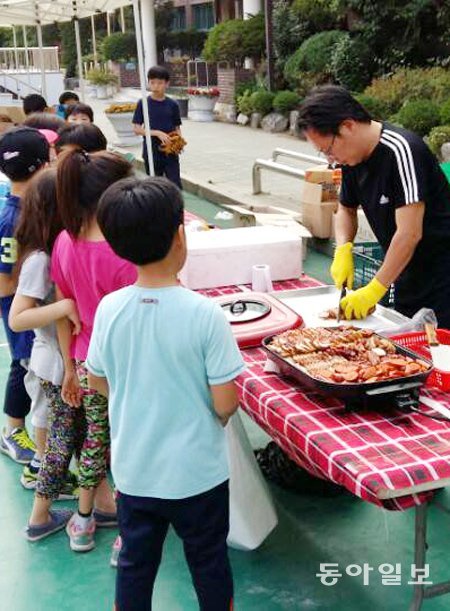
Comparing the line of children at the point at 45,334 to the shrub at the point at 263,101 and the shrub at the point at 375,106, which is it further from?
the shrub at the point at 263,101

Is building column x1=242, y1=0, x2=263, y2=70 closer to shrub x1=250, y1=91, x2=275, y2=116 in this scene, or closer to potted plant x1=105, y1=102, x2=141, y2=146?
shrub x1=250, y1=91, x2=275, y2=116

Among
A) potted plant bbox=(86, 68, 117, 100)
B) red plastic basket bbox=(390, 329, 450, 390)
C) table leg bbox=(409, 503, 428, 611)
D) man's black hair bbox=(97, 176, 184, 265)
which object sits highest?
potted plant bbox=(86, 68, 117, 100)

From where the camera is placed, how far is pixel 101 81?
27.2 m

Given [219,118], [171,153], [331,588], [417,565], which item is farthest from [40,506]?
[219,118]

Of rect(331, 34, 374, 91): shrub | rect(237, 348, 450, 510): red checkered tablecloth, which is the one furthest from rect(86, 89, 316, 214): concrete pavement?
rect(237, 348, 450, 510): red checkered tablecloth

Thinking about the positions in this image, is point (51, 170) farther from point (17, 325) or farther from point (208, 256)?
point (208, 256)

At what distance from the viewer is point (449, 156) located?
929cm

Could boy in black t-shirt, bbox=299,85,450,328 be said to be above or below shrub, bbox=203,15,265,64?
below

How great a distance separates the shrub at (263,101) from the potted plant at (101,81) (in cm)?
1149

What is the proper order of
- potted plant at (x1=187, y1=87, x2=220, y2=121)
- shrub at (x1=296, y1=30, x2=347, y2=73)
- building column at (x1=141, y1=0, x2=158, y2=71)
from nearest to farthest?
1. shrub at (x1=296, y1=30, x2=347, y2=73)
2. potted plant at (x1=187, y1=87, x2=220, y2=121)
3. building column at (x1=141, y1=0, x2=158, y2=71)

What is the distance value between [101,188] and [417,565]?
150 centimetres

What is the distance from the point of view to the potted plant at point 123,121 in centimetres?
1388

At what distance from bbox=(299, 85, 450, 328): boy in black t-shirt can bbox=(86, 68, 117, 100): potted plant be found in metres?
25.8

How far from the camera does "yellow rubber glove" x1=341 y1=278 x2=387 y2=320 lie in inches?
96.1
